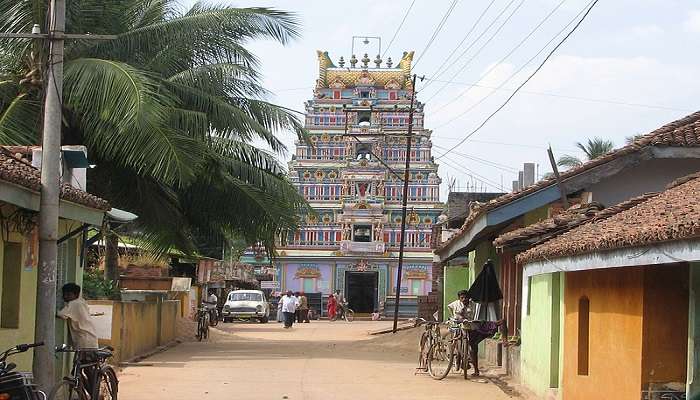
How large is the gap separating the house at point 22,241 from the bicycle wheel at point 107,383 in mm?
1068

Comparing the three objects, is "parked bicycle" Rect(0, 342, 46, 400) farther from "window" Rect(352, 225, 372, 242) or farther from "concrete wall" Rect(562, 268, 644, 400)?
"window" Rect(352, 225, 372, 242)

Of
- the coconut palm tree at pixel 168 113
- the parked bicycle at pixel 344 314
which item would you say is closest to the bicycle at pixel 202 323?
the coconut palm tree at pixel 168 113

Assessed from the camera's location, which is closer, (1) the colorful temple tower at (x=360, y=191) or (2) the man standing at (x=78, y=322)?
(2) the man standing at (x=78, y=322)

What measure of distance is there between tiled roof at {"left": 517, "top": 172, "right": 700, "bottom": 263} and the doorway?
50.1 metres

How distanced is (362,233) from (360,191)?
2699 millimetres

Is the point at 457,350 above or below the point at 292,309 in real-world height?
above

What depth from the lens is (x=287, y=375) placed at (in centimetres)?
1894

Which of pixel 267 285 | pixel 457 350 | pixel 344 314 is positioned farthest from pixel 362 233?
pixel 457 350

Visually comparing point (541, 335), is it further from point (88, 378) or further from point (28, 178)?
point (28, 178)

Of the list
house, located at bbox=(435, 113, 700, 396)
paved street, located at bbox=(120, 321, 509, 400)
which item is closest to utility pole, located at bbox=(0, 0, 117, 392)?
paved street, located at bbox=(120, 321, 509, 400)

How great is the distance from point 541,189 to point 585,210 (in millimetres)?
2905

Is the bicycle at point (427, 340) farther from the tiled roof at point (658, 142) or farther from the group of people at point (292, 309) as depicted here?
the group of people at point (292, 309)

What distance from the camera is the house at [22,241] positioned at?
11.1 meters

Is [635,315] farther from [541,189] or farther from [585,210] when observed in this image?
[541,189]
